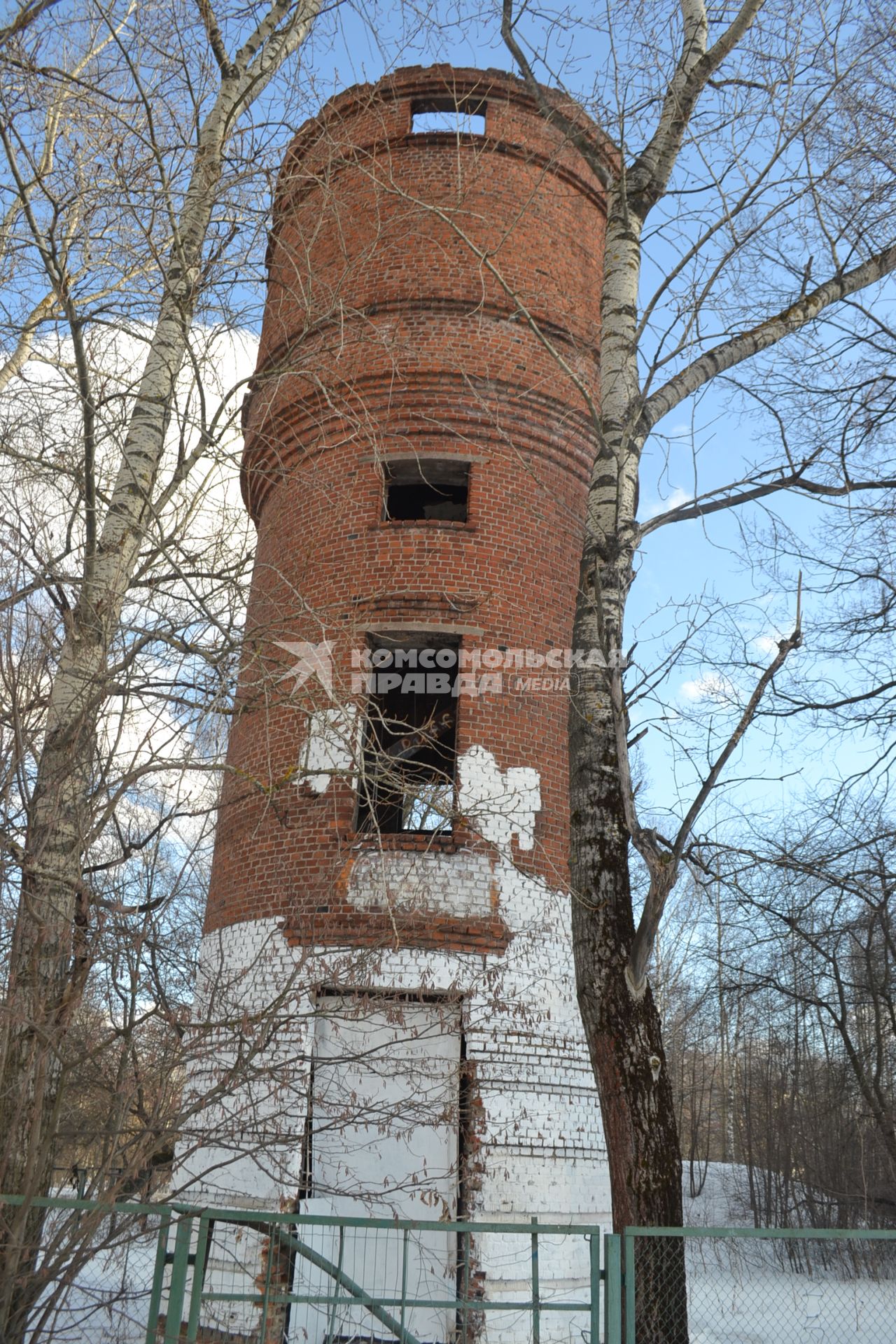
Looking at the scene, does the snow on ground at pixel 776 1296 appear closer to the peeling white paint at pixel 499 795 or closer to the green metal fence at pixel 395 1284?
the green metal fence at pixel 395 1284

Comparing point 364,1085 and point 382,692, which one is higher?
point 382,692

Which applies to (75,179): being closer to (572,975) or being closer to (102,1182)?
(102,1182)

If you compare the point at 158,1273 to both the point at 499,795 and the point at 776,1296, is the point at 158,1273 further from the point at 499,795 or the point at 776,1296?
the point at 776,1296

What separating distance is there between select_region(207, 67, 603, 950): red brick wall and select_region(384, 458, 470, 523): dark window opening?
1.09 ft

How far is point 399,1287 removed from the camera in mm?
7188

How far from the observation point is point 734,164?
600 centimetres

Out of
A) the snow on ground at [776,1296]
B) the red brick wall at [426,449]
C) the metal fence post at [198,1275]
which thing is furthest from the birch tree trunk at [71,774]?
the snow on ground at [776,1296]

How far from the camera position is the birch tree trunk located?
13.1 ft

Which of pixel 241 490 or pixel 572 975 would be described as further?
pixel 241 490

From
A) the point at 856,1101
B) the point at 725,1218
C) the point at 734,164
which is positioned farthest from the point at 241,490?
the point at 725,1218

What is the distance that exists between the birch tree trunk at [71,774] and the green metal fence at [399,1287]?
0.29m

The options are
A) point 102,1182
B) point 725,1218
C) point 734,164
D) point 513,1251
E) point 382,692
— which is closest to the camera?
point 102,1182

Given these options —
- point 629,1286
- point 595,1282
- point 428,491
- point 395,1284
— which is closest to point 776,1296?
point 395,1284

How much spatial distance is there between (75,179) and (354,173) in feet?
17.6
